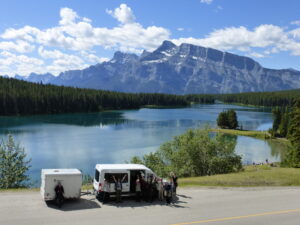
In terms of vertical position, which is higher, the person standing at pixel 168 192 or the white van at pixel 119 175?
the white van at pixel 119 175

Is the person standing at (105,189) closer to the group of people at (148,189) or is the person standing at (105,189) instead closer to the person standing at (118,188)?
the group of people at (148,189)

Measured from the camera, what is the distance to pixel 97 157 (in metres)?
66.7

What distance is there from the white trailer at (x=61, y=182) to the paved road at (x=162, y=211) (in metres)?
0.66

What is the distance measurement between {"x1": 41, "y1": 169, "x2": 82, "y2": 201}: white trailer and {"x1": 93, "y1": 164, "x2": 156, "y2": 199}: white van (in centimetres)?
147

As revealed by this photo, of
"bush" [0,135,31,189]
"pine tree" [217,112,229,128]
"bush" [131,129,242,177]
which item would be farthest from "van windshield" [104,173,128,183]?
"pine tree" [217,112,229,128]

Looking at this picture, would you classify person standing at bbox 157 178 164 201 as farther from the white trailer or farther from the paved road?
the white trailer

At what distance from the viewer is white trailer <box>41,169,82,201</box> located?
2039 centimetres

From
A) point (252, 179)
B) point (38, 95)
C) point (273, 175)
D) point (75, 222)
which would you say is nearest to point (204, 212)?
point (75, 222)

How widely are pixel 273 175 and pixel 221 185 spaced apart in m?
7.16

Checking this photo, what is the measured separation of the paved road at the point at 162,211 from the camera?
18.0 m

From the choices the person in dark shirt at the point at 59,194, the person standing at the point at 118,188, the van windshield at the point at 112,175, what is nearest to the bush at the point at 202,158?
the van windshield at the point at 112,175

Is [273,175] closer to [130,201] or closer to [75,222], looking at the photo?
[130,201]

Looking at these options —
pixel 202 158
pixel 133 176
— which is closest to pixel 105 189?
pixel 133 176

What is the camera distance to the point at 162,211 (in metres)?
20.4
